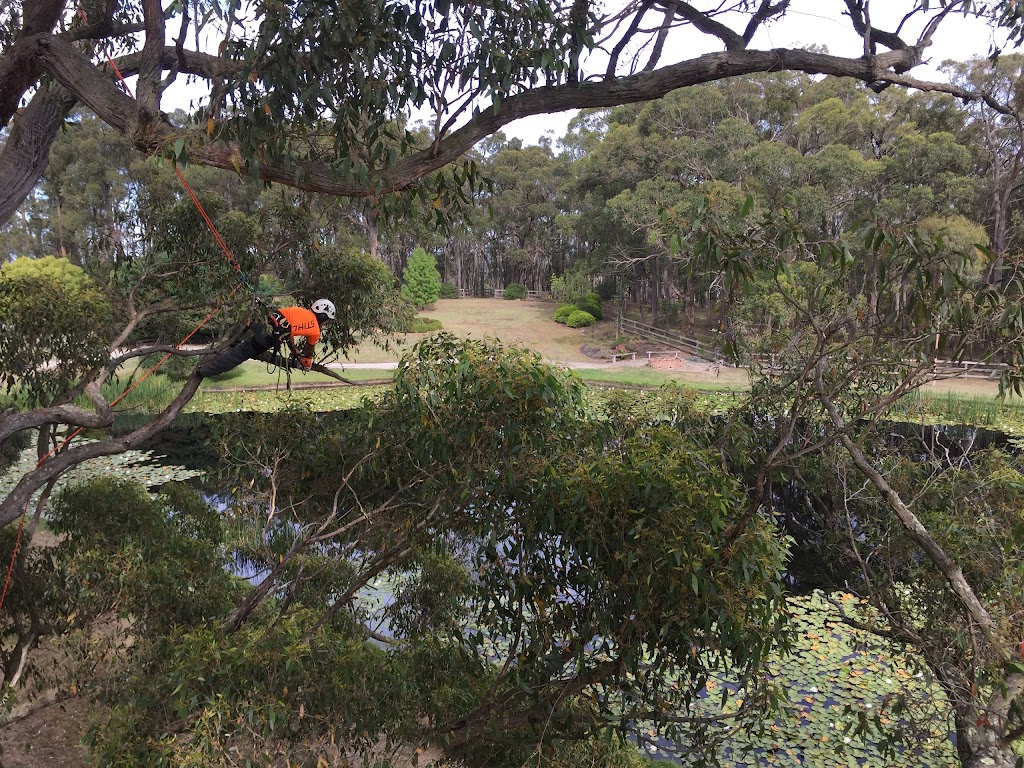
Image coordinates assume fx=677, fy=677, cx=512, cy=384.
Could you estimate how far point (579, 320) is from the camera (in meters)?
27.7

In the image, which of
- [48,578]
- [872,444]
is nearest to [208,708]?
[48,578]

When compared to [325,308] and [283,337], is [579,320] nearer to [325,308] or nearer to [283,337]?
[325,308]

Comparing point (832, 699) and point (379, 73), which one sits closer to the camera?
point (379, 73)

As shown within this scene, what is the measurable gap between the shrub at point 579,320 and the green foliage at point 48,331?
76.1 ft

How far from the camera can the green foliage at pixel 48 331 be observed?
4.62 metres

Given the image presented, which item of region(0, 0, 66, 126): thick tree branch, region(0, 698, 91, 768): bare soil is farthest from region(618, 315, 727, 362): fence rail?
region(0, 0, 66, 126): thick tree branch

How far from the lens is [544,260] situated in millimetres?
40844

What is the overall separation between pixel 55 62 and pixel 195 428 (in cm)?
1206

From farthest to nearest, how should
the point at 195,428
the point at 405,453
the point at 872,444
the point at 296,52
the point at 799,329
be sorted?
the point at 195,428 → the point at 872,444 → the point at 799,329 → the point at 405,453 → the point at 296,52

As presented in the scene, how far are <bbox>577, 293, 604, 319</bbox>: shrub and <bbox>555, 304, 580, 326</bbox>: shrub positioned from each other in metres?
0.35

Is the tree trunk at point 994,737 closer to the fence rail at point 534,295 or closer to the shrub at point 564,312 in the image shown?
the shrub at point 564,312

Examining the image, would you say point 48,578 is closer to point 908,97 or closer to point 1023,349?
point 1023,349

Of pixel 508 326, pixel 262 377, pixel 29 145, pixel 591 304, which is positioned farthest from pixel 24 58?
pixel 591 304

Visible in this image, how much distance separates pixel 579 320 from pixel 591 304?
4.99 feet
